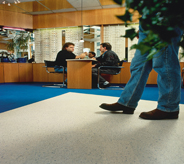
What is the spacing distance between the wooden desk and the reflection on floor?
2888 millimetres

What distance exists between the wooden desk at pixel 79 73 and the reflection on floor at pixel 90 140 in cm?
289

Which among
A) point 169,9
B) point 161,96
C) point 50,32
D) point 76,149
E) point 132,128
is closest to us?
point 169,9

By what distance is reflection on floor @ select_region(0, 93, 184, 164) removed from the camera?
749 millimetres

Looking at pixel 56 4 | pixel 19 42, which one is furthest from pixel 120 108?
pixel 19 42

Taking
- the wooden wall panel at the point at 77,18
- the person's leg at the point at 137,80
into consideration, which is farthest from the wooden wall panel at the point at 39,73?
the person's leg at the point at 137,80

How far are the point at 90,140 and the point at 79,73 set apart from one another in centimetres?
349

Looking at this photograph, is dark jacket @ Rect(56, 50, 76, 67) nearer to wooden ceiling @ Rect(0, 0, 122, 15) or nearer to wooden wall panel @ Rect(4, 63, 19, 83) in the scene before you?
wooden ceiling @ Rect(0, 0, 122, 15)

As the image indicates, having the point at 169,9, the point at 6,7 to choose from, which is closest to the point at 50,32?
the point at 6,7

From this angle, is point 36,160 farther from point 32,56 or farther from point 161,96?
point 32,56

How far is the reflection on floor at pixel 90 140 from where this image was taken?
2.46 feet

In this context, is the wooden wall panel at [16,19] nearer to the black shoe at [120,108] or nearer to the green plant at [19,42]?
the green plant at [19,42]

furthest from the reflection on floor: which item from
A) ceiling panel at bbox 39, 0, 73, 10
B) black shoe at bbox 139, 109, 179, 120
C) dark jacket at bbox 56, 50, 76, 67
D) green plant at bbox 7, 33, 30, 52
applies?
green plant at bbox 7, 33, 30, 52

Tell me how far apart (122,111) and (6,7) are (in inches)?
260

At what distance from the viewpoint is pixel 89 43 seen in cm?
726
